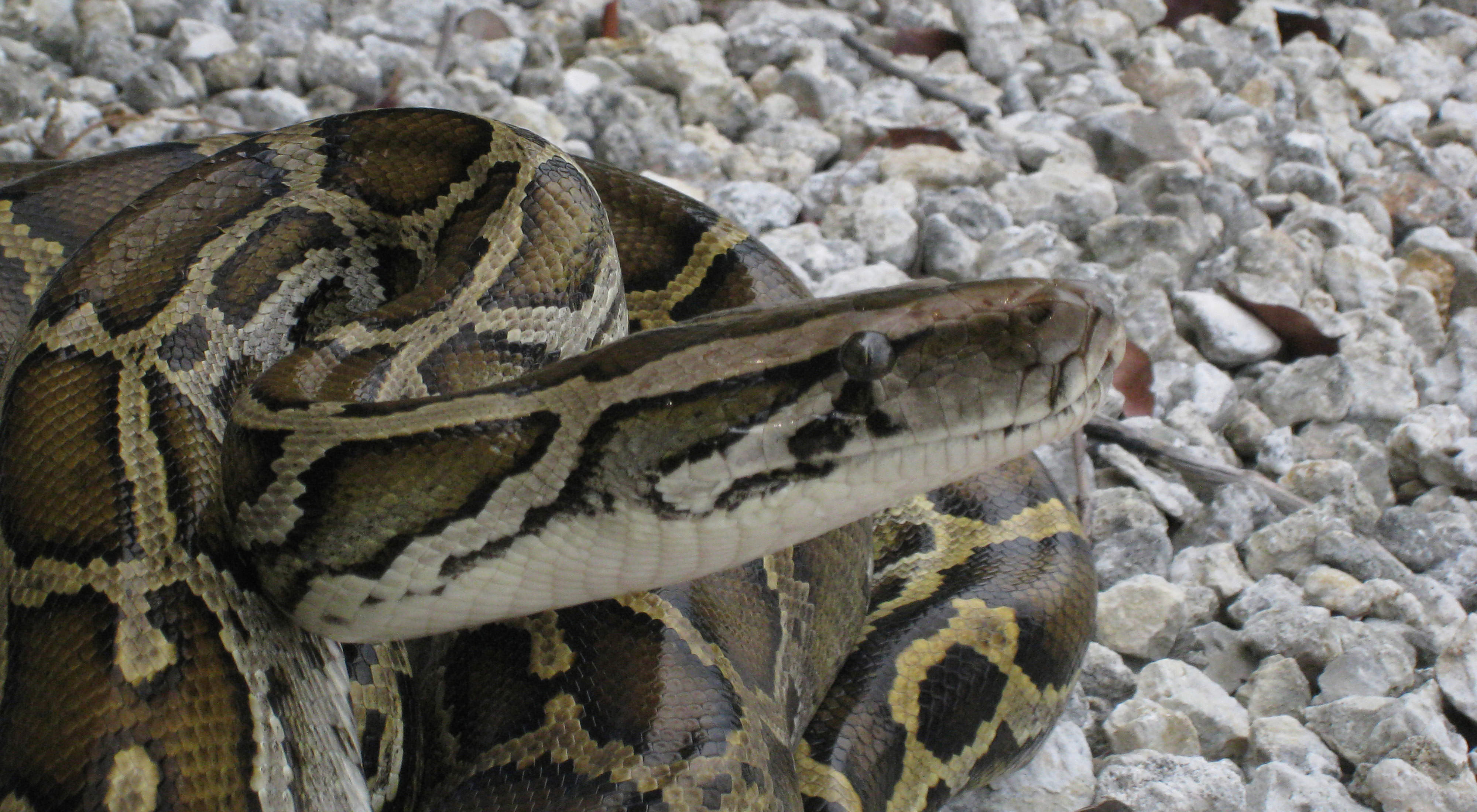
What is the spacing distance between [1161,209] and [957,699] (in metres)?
2.89

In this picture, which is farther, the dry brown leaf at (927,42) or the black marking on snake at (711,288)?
the dry brown leaf at (927,42)

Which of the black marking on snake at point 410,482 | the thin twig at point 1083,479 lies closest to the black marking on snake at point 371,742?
the black marking on snake at point 410,482

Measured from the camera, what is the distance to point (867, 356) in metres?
2.10

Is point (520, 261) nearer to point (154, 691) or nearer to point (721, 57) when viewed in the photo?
point (154, 691)

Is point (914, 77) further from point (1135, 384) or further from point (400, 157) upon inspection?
point (400, 157)

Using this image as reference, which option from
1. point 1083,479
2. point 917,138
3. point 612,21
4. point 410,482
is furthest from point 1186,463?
point 612,21

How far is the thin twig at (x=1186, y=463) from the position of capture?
3859 mm

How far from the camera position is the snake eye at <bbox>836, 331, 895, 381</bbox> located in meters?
2.10

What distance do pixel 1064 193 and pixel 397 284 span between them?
9.85 ft

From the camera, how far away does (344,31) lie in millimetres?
5738

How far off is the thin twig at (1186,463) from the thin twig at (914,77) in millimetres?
2175

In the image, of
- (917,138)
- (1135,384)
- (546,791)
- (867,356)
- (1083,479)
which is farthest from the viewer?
(917,138)

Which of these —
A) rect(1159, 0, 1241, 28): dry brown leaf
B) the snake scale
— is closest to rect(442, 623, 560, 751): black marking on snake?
the snake scale

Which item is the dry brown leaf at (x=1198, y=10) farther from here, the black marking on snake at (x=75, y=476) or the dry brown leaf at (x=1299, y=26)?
the black marking on snake at (x=75, y=476)
